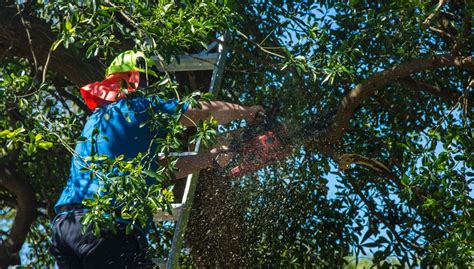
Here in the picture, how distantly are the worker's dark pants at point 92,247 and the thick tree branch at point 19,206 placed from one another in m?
2.55

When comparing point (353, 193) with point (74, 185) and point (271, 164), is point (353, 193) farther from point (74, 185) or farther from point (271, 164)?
point (74, 185)

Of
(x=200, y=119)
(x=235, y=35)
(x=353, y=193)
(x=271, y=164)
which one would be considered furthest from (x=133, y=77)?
(x=353, y=193)

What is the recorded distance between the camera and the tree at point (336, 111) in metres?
5.03

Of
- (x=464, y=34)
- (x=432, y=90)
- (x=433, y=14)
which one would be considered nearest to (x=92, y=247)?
(x=433, y=14)

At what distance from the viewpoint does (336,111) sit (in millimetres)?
5551

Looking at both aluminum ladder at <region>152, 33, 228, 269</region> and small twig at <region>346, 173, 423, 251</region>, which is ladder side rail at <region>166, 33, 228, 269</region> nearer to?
aluminum ladder at <region>152, 33, 228, 269</region>

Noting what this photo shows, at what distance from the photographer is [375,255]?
20.3 ft

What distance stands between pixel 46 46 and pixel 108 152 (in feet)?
5.36

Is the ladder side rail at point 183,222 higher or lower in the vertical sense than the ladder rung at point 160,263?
higher

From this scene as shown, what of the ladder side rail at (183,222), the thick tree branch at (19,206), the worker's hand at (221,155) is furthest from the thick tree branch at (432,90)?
the thick tree branch at (19,206)

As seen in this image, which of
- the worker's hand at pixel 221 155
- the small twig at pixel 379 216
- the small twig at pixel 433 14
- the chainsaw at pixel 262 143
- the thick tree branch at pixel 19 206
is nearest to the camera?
the small twig at pixel 433 14

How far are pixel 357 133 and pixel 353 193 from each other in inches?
14.7

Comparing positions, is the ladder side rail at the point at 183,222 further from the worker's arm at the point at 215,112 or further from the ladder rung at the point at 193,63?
the ladder rung at the point at 193,63

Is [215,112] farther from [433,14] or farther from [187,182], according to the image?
[433,14]
